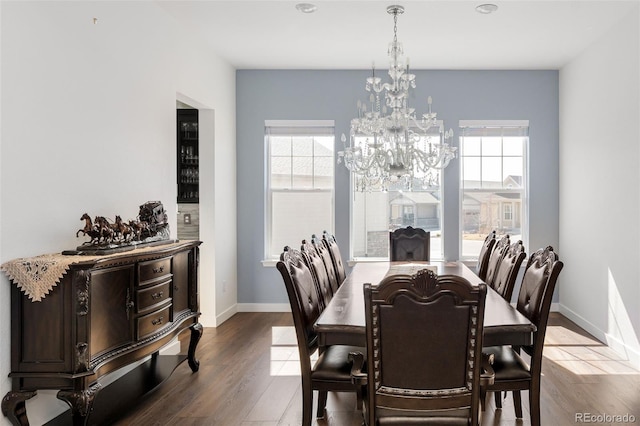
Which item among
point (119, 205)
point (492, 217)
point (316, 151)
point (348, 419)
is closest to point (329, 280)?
point (348, 419)

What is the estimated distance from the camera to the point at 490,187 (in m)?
6.60

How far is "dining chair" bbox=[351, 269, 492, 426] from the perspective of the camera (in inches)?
84.9

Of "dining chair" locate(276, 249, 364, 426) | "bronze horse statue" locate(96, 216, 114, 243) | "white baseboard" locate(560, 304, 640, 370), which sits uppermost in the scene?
"bronze horse statue" locate(96, 216, 114, 243)

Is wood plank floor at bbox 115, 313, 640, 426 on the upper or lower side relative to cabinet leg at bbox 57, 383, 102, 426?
lower

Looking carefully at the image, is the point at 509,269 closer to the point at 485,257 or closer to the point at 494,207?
the point at 485,257

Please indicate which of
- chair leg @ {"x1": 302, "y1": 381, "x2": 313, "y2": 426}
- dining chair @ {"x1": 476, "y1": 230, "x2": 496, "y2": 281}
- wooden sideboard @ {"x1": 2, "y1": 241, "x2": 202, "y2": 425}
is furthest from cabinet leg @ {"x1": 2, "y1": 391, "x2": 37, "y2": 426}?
dining chair @ {"x1": 476, "y1": 230, "x2": 496, "y2": 281}

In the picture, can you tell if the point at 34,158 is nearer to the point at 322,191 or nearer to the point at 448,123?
the point at 322,191

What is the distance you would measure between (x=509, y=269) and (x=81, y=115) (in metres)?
2.97

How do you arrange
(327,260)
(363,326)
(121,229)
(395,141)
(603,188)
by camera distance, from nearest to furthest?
(363,326), (121,229), (395,141), (327,260), (603,188)

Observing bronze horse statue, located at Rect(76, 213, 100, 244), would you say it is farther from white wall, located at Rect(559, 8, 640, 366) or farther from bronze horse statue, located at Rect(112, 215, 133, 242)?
white wall, located at Rect(559, 8, 640, 366)

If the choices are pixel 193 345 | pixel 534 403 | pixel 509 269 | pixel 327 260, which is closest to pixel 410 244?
pixel 327 260

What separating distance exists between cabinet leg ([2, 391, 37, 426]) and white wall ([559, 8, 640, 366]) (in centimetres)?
449

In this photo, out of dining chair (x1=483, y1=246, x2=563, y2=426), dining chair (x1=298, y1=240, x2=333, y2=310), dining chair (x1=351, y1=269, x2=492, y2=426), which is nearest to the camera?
dining chair (x1=351, y1=269, x2=492, y2=426)

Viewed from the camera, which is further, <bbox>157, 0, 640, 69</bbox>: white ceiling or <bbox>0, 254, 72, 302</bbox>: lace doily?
<bbox>157, 0, 640, 69</bbox>: white ceiling
